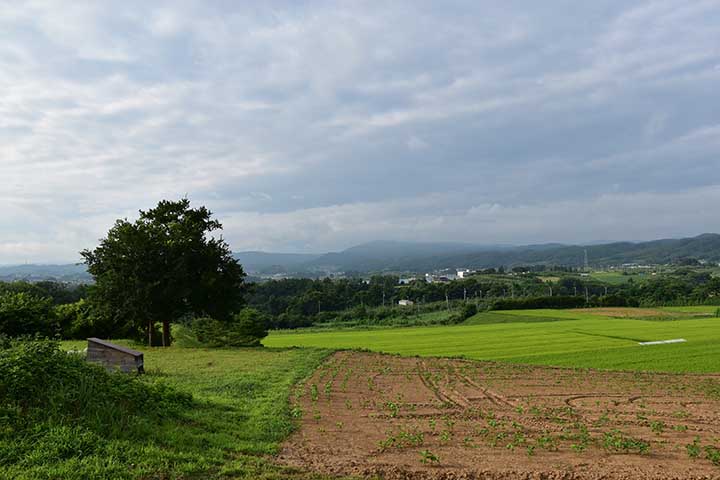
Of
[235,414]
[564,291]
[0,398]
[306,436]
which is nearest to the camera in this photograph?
[0,398]

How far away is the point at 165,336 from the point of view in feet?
101

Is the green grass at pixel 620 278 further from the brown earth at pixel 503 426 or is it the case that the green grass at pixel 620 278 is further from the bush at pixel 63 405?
→ the bush at pixel 63 405

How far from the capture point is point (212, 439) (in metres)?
8.98

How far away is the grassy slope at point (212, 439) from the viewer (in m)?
6.86

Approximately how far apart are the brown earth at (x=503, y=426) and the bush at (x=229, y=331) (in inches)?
520

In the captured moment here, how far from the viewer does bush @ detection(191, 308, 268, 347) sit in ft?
103

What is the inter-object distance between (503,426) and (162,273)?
2163cm

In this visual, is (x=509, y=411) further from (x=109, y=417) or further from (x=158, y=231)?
(x=158, y=231)

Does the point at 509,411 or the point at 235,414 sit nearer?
the point at 235,414

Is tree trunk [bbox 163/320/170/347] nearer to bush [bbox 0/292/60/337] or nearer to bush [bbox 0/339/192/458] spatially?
bush [bbox 0/292/60/337]

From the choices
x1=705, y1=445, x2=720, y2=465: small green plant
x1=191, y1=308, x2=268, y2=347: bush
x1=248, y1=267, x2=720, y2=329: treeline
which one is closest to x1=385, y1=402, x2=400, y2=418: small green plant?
x1=705, y1=445, x2=720, y2=465: small green plant

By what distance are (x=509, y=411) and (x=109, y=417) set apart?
9.53 meters

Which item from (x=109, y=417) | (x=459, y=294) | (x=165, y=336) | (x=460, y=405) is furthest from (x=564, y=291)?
(x=109, y=417)

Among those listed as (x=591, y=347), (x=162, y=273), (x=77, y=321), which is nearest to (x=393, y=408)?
(x=162, y=273)
